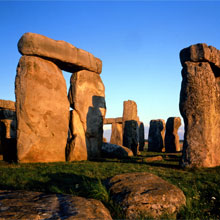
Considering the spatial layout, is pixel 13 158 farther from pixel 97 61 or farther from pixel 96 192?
pixel 96 192

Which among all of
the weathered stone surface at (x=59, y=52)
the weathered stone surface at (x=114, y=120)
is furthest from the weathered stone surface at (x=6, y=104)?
the weathered stone surface at (x=114, y=120)

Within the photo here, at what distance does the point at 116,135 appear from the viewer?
21.0 m

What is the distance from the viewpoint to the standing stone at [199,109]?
6.79 meters

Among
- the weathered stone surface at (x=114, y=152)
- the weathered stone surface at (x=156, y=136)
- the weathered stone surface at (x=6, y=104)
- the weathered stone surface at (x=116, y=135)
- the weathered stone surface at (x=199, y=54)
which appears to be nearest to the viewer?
the weathered stone surface at (x=199, y=54)

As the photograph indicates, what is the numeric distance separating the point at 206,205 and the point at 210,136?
397cm

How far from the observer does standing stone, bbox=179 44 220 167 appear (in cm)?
679

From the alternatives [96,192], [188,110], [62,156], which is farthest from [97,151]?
[96,192]

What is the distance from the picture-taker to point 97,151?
10586 mm

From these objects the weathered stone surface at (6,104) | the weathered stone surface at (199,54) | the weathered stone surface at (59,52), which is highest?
the weathered stone surface at (59,52)

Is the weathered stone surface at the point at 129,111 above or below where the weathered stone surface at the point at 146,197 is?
above

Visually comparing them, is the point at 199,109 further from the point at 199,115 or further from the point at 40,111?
the point at 40,111

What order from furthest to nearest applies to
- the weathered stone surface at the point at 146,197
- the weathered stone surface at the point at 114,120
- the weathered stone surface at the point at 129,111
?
the weathered stone surface at the point at 114,120
the weathered stone surface at the point at 129,111
the weathered stone surface at the point at 146,197

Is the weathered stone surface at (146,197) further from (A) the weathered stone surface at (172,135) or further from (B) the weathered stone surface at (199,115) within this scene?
(A) the weathered stone surface at (172,135)

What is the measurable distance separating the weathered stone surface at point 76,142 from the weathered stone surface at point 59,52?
1984mm
